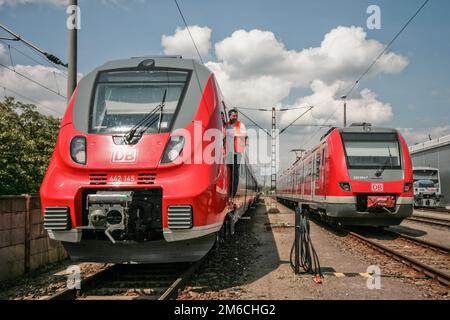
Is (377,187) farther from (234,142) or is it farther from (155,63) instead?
(155,63)

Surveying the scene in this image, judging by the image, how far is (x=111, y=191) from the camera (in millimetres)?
5027

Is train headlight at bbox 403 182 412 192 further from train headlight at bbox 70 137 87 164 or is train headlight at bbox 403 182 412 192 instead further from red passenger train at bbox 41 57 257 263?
train headlight at bbox 70 137 87 164

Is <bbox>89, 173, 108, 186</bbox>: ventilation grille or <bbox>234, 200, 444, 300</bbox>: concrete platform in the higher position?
<bbox>89, 173, 108, 186</bbox>: ventilation grille

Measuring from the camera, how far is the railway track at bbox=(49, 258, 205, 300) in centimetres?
486

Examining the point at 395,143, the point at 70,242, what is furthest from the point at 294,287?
the point at 395,143

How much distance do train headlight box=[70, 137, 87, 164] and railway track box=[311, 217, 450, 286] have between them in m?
5.20

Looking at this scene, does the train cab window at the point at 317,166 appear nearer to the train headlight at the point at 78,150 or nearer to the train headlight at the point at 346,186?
the train headlight at the point at 346,186

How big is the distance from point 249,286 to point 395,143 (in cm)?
698

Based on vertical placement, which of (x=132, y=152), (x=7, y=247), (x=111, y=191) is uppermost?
(x=132, y=152)

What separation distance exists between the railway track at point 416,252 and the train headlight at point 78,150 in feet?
17.1

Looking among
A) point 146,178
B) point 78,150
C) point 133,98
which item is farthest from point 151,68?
point 146,178

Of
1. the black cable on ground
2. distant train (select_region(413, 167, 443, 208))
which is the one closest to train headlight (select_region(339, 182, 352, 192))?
the black cable on ground

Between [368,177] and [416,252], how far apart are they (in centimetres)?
235
